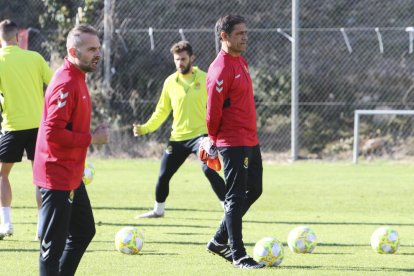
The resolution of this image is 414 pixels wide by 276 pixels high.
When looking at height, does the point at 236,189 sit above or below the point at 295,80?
above

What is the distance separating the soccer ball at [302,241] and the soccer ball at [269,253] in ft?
2.21

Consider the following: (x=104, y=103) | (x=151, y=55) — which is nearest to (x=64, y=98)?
(x=104, y=103)

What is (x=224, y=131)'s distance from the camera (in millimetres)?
7668

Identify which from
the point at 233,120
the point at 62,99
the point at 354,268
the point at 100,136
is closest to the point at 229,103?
the point at 233,120

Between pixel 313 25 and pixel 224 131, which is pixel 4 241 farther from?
pixel 313 25

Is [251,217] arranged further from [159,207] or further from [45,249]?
[45,249]

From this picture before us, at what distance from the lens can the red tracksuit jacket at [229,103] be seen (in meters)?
7.52

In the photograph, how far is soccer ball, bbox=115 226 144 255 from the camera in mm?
8188

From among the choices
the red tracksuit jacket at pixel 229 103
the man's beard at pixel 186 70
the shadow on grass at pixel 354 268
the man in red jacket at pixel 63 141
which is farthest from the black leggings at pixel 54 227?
the man's beard at pixel 186 70

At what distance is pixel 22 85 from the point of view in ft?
30.9

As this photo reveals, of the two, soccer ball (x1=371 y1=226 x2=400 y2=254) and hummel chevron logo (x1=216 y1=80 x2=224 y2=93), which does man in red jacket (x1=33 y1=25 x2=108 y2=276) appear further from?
soccer ball (x1=371 y1=226 x2=400 y2=254)

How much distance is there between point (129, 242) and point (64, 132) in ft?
8.62

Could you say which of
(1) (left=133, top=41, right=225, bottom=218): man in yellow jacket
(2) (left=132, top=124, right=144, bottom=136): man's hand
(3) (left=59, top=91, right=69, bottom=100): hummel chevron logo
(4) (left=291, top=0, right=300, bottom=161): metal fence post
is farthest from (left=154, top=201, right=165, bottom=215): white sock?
(4) (left=291, top=0, right=300, bottom=161): metal fence post

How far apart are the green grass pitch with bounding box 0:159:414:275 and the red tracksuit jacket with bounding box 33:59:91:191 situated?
1595 mm
